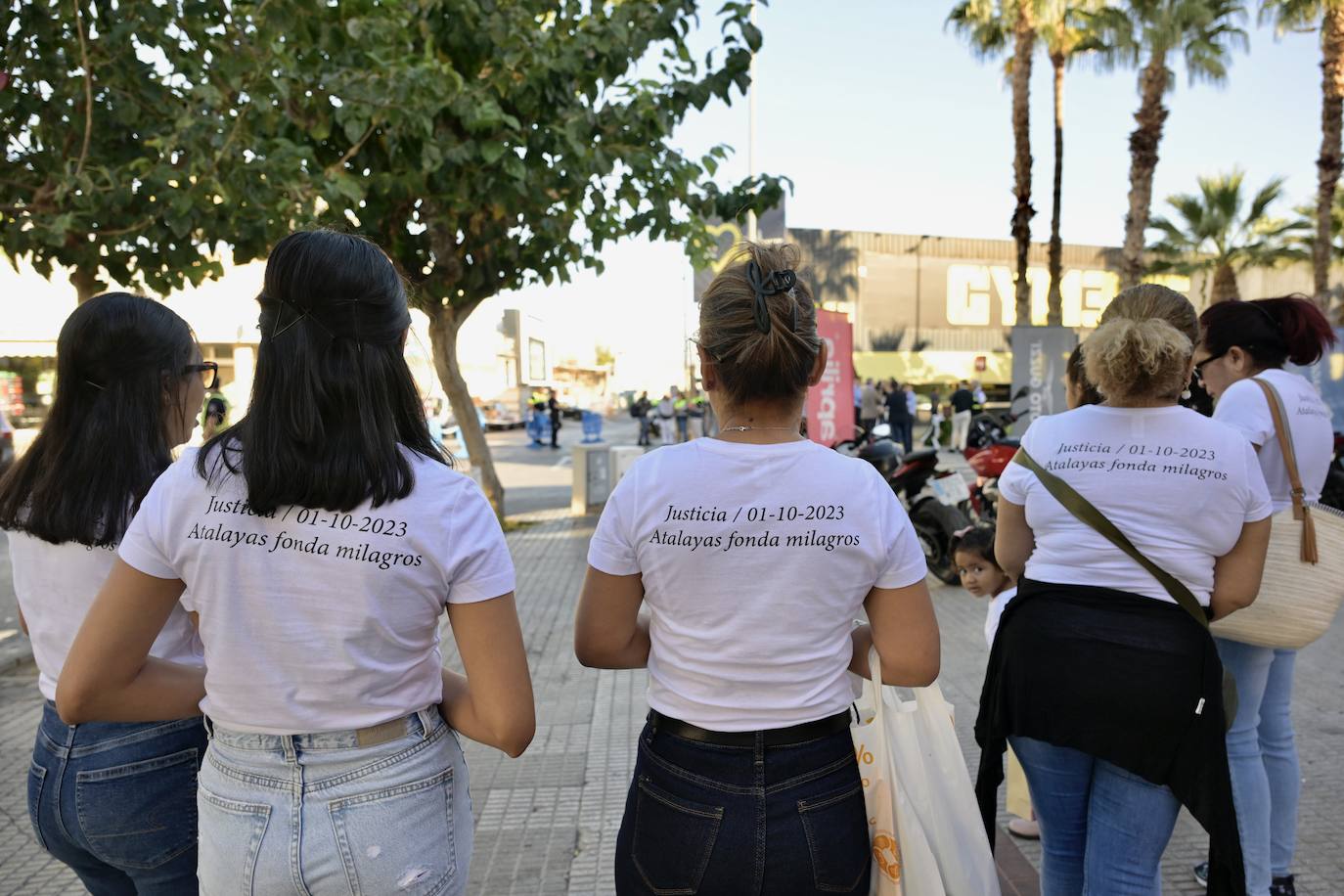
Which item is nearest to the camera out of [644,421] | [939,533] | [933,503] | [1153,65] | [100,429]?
[100,429]

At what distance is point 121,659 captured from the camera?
143 cm

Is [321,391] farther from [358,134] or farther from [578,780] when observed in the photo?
[358,134]

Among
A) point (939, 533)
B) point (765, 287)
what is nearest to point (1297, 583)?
point (765, 287)

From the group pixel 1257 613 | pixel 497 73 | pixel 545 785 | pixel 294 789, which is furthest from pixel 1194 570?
pixel 497 73

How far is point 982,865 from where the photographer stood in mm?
1696

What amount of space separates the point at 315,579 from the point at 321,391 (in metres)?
0.28

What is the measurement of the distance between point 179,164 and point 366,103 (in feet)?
3.79

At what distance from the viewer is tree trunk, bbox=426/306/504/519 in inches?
373

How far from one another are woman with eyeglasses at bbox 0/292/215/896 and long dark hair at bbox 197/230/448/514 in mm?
496

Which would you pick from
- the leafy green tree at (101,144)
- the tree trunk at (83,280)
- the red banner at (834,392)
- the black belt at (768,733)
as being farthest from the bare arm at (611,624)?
the red banner at (834,392)

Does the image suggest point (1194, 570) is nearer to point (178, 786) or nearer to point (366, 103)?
point (178, 786)

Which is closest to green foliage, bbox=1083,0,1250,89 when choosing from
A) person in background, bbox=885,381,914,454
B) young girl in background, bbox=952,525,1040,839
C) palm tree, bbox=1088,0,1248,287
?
palm tree, bbox=1088,0,1248,287

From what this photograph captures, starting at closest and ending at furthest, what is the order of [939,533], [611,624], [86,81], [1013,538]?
1. [611,624]
2. [1013,538]
3. [86,81]
4. [939,533]

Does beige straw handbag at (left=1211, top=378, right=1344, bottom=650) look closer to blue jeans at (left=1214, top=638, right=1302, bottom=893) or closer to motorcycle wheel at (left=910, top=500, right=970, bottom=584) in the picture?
blue jeans at (left=1214, top=638, right=1302, bottom=893)
